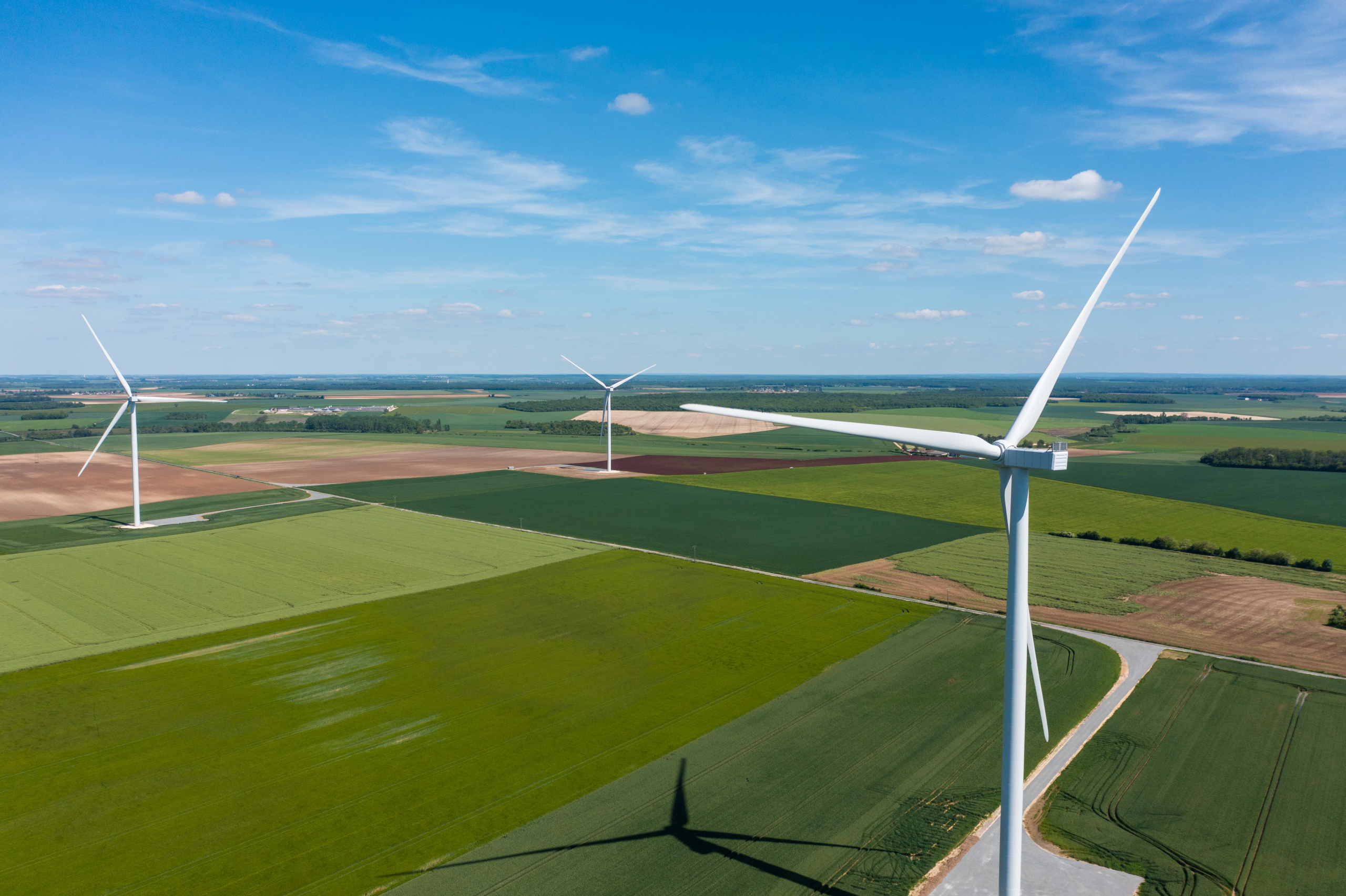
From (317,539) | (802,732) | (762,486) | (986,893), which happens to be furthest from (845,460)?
(986,893)

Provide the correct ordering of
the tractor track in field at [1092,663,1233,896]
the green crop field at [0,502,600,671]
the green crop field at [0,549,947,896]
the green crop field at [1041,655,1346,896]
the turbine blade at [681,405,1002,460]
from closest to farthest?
the turbine blade at [681,405,1002,460] → the tractor track in field at [1092,663,1233,896] → the green crop field at [1041,655,1346,896] → the green crop field at [0,549,947,896] → the green crop field at [0,502,600,671]

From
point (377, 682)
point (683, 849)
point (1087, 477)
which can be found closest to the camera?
point (683, 849)

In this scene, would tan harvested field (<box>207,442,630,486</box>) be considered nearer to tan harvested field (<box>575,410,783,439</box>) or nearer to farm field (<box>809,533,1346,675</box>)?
tan harvested field (<box>575,410,783,439</box>)

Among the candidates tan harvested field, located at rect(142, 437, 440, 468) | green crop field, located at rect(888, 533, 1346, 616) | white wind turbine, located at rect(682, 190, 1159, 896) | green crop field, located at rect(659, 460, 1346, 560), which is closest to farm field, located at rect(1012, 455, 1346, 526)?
green crop field, located at rect(659, 460, 1346, 560)

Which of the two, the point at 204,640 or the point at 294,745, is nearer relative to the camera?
the point at 294,745

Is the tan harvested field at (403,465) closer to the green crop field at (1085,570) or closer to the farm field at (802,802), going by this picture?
the green crop field at (1085,570)

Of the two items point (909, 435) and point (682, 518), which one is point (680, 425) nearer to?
point (682, 518)

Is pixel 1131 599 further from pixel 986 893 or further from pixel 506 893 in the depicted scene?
pixel 506 893
